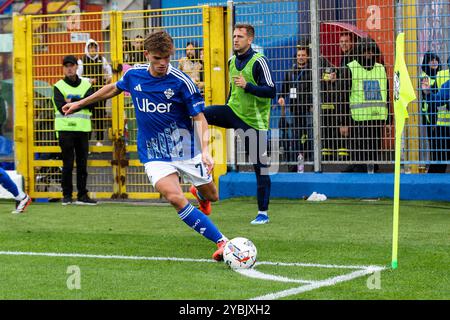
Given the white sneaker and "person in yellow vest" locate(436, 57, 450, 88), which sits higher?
"person in yellow vest" locate(436, 57, 450, 88)

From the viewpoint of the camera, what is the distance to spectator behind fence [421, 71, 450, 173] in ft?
47.7

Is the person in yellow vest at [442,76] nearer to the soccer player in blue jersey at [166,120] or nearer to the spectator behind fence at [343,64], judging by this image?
the spectator behind fence at [343,64]

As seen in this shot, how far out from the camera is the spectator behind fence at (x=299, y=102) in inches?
609

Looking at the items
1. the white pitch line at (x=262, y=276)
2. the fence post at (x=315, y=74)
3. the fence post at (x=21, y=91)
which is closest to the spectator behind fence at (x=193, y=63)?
the fence post at (x=315, y=74)

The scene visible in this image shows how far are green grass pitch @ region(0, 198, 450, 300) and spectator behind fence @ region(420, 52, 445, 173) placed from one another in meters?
0.97

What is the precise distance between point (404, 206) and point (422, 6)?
306 centimetres

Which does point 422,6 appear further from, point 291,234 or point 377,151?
point 291,234

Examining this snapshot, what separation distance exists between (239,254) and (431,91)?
7.03m

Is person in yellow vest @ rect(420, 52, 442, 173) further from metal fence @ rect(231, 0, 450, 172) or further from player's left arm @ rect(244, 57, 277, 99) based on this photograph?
player's left arm @ rect(244, 57, 277, 99)

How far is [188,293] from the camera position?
7352mm

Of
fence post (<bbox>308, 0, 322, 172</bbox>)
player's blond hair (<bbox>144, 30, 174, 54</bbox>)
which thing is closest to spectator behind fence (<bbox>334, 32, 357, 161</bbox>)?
fence post (<bbox>308, 0, 322, 172</bbox>)

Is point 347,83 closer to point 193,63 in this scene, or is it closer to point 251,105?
point 193,63

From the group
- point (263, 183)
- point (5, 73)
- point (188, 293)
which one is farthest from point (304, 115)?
point (188, 293)

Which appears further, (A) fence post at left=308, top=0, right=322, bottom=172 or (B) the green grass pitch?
(A) fence post at left=308, top=0, right=322, bottom=172
